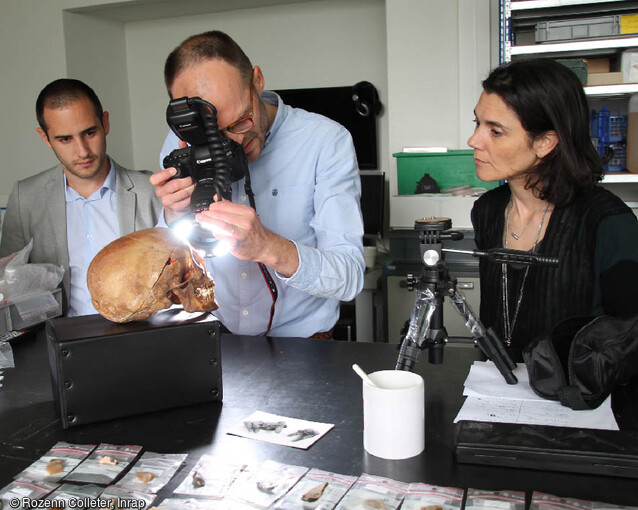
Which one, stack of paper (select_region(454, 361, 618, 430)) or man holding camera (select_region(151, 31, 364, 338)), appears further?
man holding camera (select_region(151, 31, 364, 338))

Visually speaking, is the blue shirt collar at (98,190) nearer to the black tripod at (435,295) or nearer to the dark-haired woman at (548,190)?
the dark-haired woman at (548,190)

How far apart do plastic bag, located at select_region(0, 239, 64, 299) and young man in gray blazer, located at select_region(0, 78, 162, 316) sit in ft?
1.23

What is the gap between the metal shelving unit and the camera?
3.11 metres

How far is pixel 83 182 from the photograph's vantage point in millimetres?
2652

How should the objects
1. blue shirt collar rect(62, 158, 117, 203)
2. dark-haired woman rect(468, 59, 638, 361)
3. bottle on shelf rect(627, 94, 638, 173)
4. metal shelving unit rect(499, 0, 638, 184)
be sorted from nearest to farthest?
dark-haired woman rect(468, 59, 638, 361), blue shirt collar rect(62, 158, 117, 203), metal shelving unit rect(499, 0, 638, 184), bottle on shelf rect(627, 94, 638, 173)

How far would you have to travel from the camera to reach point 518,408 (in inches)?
49.0

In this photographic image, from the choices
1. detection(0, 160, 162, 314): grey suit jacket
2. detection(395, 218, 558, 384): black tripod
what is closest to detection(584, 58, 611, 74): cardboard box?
detection(0, 160, 162, 314): grey suit jacket

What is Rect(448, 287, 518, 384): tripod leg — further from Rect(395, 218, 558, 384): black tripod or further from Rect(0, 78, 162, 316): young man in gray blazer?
Rect(0, 78, 162, 316): young man in gray blazer

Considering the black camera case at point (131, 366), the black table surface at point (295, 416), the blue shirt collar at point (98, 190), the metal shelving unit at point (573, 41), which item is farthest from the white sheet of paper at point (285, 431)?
the metal shelving unit at point (573, 41)

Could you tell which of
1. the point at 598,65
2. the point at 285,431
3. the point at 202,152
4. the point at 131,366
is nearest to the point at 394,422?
the point at 285,431

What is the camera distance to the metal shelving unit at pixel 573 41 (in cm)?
311

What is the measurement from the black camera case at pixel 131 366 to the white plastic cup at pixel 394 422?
1.31 ft

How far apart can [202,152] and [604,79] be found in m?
2.54

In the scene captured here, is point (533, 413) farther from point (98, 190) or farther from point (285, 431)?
point (98, 190)
